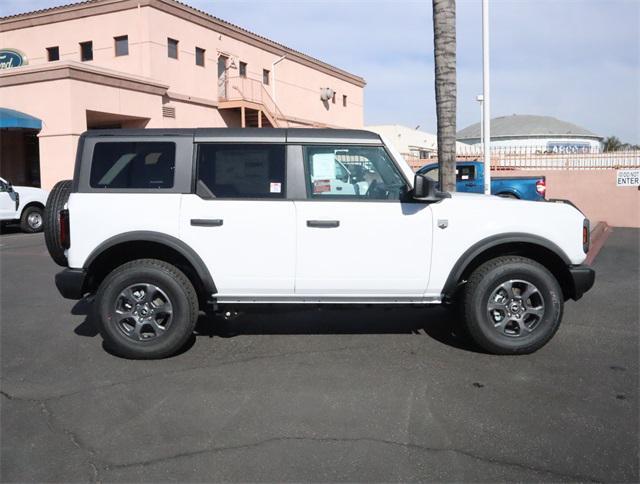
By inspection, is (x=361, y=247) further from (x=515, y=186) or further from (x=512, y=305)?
(x=515, y=186)

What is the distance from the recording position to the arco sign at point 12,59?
24.3 meters

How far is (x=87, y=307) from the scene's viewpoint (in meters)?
7.14

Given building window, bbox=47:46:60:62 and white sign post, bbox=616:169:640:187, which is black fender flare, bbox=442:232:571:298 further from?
building window, bbox=47:46:60:62

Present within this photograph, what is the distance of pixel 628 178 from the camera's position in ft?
58.1

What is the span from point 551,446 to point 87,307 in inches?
217

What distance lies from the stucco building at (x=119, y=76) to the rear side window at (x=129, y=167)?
629 inches

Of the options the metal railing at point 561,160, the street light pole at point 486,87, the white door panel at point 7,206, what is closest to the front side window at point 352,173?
the street light pole at point 486,87

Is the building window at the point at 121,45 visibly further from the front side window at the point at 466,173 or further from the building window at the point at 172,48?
the front side window at the point at 466,173

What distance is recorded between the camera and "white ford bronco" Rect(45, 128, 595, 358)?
5031mm

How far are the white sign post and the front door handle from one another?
51.1 feet

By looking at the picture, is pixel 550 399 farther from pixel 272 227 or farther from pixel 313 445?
pixel 272 227

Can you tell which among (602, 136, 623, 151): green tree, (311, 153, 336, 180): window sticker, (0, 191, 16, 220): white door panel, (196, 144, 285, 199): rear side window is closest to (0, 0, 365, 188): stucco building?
(0, 191, 16, 220): white door panel

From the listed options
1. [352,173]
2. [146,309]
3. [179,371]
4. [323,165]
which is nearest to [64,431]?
[179,371]

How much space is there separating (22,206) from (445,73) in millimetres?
12020
